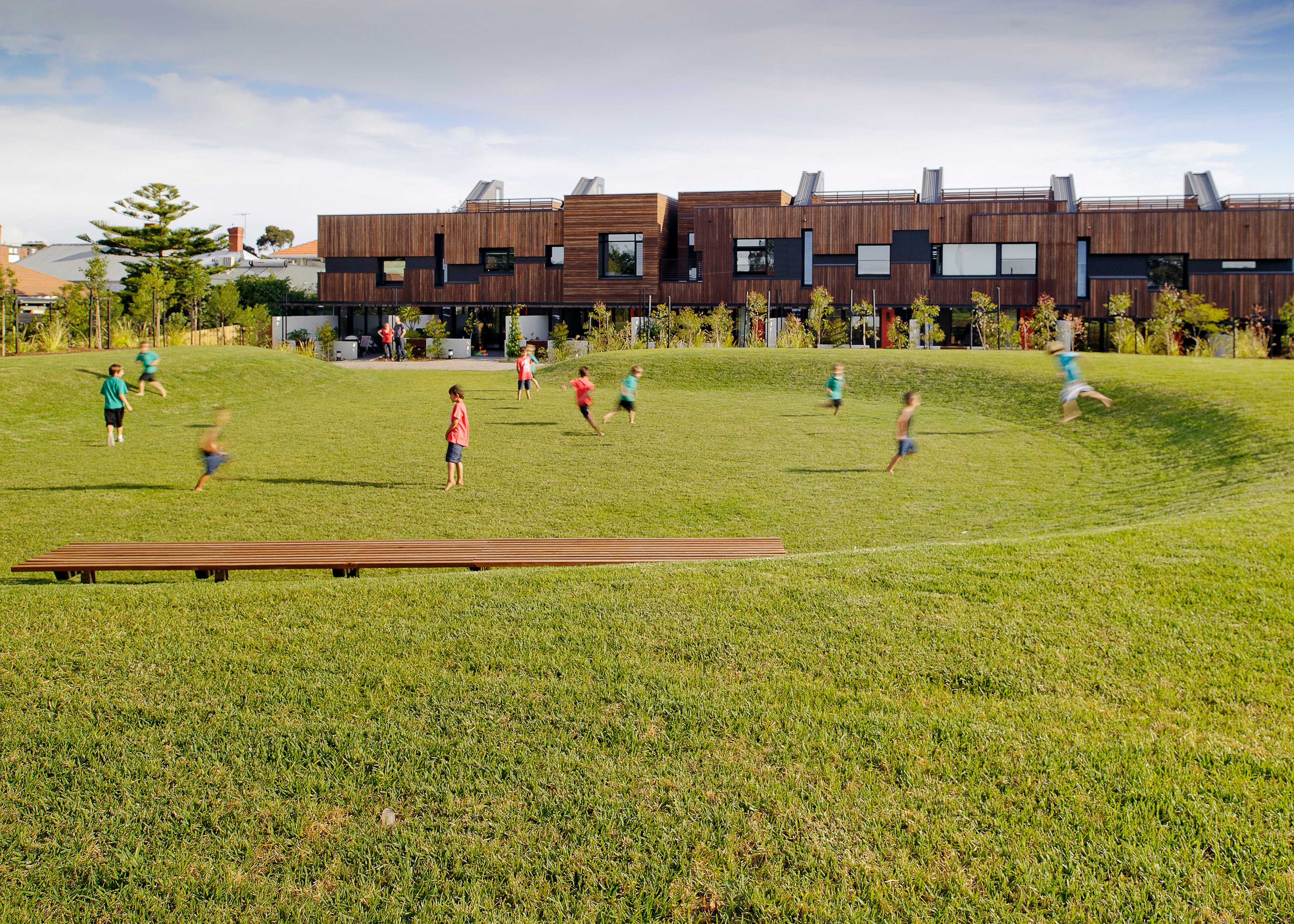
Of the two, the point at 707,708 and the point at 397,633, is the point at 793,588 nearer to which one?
the point at 707,708

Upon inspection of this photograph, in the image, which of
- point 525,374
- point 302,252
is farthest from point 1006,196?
point 302,252

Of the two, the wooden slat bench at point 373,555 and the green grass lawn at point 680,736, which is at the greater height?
the wooden slat bench at point 373,555

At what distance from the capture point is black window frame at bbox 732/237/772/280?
169ft

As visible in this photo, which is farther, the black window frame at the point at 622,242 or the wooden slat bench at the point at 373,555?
the black window frame at the point at 622,242

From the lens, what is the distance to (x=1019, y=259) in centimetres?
4828

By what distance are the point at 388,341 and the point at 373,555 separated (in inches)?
1641

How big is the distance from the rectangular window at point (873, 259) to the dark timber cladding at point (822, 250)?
8cm

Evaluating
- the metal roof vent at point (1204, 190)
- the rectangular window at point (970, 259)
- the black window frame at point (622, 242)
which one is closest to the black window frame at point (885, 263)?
the rectangular window at point (970, 259)

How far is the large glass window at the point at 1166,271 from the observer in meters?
46.9

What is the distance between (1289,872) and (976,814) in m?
1.25

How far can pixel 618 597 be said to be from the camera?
7207 mm

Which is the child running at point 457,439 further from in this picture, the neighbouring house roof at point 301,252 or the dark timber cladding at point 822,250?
the neighbouring house roof at point 301,252

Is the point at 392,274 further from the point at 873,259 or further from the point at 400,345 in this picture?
the point at 873,259

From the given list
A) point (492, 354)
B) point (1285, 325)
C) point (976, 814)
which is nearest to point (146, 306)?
point (492, 354)
